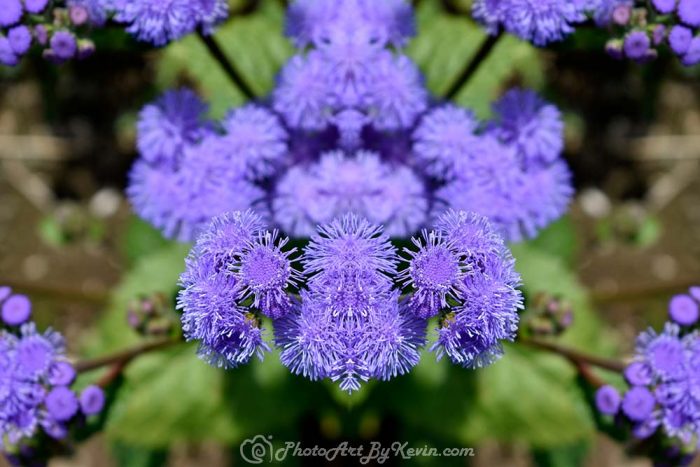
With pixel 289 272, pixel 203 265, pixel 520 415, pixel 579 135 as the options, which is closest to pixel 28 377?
pixel 203 265

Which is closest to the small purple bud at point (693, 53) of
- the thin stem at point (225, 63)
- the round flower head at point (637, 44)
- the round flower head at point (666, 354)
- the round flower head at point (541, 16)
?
the round flower head at point (637, 44)

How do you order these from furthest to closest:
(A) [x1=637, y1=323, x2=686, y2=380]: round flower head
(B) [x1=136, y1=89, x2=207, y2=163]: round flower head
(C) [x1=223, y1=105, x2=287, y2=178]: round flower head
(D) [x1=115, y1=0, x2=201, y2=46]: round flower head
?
(B) [x1=136, y1=89, x2=207, y2=163]: round flower head
(C) [x1=223, y1=105, x2=287, y2=178]: round flower head
(A) [x1=637, y1=323, x2=686, y2=380]: round flower head
(D) [x1=115, y1=0, x2=201, y2=46]: round flower head

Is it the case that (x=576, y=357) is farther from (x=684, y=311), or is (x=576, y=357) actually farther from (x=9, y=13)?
(x=9, y=13)

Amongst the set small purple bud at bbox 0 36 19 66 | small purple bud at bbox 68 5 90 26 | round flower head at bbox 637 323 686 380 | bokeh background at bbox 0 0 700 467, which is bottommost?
bokeh background at bbox 0 0 700 467

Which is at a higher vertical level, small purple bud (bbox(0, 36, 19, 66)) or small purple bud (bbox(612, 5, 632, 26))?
small purple bud (bbox(612, 5, 632, 26))

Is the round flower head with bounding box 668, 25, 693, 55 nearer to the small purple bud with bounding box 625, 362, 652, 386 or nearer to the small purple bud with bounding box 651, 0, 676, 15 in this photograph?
the small purple bud with bounding box 651, 0, 676, 15

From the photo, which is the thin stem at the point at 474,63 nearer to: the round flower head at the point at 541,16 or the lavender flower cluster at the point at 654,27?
the round flower head at the point at 541,16

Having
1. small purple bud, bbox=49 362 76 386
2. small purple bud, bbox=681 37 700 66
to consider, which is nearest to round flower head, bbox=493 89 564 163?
small purple bud, bbox=681 37 700 66
